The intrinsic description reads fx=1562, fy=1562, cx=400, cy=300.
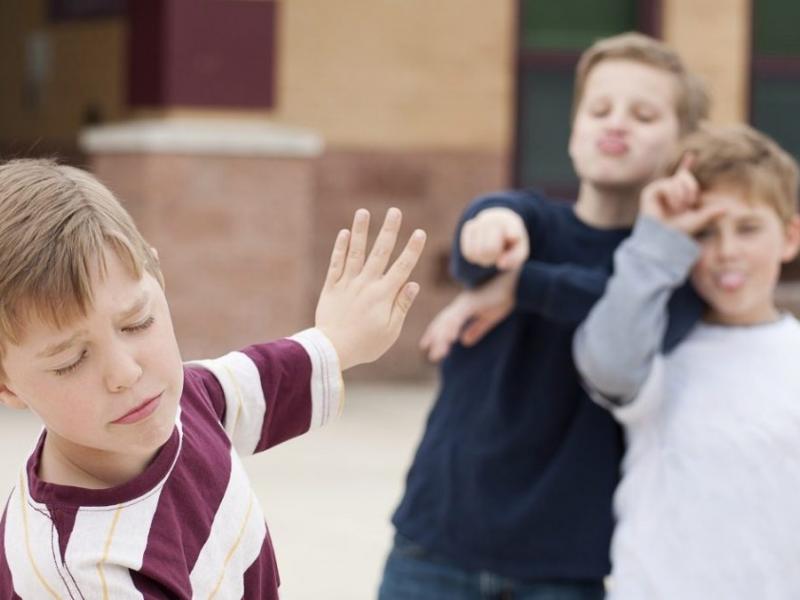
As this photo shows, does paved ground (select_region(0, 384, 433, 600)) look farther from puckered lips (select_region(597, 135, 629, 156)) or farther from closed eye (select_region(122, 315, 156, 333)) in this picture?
closed eye (select_region(122, 315, 156, 333))

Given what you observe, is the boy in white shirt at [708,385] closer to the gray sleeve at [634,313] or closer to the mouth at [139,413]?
the gray sleeve at [634,313]

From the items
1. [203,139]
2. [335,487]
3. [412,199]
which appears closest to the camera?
[335,487]

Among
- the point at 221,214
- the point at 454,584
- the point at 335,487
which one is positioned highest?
the point at 454,584

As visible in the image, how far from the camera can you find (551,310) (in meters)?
2.91

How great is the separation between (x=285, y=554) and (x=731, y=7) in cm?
625

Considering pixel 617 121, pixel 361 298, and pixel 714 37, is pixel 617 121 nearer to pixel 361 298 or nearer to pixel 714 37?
pixel 361 298

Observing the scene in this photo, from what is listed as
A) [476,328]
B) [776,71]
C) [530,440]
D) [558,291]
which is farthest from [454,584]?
[776,71]

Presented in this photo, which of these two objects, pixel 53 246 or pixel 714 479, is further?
pixel 714 479

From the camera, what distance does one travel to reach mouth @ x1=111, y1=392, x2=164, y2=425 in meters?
1.70

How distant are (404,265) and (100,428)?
52 cm

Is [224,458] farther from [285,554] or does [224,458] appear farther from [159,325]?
[285,554]

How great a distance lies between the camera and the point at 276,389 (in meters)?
2.05

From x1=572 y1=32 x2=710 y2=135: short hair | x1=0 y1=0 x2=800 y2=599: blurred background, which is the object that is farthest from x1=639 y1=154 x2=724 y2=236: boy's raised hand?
x1=0 y1=0 x2=800 y2=599: blurred background

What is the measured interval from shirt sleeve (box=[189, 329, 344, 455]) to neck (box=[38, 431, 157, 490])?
0.26 meters
